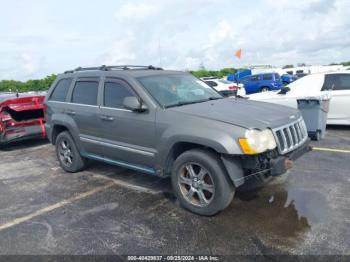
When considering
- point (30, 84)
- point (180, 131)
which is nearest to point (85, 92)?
point (180, 131)

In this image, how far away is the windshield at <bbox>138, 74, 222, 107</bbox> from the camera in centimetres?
462

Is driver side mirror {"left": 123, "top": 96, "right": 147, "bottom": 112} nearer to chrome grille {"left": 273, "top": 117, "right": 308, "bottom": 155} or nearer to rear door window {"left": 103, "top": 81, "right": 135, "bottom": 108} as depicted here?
rear door window {"left": 103, "top": 81, "right": 135, "bottom": 108}

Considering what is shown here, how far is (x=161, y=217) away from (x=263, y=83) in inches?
737

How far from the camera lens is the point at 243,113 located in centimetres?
417

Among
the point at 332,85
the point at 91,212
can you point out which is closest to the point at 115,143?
the point at 91,212

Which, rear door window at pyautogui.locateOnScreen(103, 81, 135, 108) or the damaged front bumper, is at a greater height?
rear door window at pyautogui.locateOnScreen(103, 81, 135, 108)

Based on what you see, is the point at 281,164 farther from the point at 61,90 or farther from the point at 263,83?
the point at 263,83

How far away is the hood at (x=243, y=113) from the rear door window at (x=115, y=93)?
35.5 inches

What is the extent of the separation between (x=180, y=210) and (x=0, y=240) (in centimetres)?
212

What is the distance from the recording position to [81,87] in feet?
18.8

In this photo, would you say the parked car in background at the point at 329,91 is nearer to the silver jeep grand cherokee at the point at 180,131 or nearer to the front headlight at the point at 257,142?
the silver jeep grand cherokee at the point at 180,131

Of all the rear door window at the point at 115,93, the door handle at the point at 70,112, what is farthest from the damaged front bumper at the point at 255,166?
the door handle at the point at 70,112

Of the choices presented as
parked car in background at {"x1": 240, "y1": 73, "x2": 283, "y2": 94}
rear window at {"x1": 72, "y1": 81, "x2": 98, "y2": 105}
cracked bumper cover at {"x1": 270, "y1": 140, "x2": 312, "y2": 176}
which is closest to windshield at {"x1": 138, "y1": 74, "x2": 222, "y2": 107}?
Answer: rear window at {"x1": 72, "y1": 81, "x2": 98, "y2": 105}

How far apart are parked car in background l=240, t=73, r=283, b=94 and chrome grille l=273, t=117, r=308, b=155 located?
17196 millimetres
